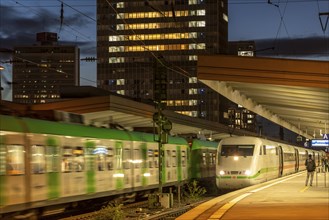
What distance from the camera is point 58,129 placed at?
1830 centimetres

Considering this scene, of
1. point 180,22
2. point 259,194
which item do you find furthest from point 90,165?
point 180,22

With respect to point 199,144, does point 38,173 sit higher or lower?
lower

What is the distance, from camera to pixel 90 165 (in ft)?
67.6

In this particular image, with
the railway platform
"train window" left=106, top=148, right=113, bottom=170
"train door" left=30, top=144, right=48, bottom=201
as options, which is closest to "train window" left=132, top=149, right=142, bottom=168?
"train window" left=106, top=148, right=113, bottom=170

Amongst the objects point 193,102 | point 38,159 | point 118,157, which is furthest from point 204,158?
point 193,102

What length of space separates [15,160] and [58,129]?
302 centimetres

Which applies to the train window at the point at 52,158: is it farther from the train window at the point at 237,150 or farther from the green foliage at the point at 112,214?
the train window at the point at 237,150

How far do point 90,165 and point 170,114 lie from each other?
88.0 feet

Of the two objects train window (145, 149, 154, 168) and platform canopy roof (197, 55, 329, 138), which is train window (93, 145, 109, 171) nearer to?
platform canopy roof (197, 55, 329, 138)

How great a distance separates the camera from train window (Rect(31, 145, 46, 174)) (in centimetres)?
1638

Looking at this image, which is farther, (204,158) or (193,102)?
(193,102)

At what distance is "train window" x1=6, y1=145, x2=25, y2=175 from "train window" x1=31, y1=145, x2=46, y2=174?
1.82 ft

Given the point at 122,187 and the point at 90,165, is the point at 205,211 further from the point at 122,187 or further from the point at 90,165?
the point at 122,187

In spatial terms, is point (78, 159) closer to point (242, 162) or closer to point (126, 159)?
point (126, 159)
